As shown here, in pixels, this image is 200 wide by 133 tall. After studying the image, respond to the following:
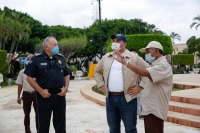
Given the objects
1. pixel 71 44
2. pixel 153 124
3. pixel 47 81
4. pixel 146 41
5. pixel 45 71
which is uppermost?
pixel 71 44

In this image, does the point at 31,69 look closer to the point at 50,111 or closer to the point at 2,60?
the point at 50,111

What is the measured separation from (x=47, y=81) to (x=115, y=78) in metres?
0.95

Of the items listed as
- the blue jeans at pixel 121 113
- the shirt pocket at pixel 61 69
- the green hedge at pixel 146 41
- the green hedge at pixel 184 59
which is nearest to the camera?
the blue jeans at pixel 121 113

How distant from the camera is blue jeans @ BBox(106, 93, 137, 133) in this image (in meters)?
3.80

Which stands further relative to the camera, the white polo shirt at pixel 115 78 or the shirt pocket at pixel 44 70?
the shirt pocket at pixel 44 70

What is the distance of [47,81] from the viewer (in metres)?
4.02

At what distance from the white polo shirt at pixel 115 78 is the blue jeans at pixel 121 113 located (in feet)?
0.35

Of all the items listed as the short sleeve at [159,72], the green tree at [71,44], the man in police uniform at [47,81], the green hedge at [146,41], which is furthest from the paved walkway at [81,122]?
the green tree at [71,44]

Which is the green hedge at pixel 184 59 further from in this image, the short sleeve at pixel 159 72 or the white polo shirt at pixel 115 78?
the short sleeve at pixel 159 72

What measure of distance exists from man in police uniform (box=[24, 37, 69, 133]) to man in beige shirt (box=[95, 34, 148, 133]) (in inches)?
26.7

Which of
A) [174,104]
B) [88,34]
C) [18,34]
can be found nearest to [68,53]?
[88,34]

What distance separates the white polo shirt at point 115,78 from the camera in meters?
3.85

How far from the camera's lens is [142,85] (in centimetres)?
390

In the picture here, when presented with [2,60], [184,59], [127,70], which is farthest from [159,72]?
[184,59]
